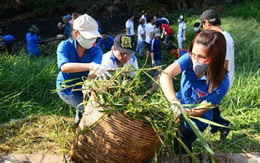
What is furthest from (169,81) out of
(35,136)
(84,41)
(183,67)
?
(35,136)

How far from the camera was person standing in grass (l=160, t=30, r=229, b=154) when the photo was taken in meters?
2.22

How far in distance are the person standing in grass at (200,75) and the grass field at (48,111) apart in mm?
553

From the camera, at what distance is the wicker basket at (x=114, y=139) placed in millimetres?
1956

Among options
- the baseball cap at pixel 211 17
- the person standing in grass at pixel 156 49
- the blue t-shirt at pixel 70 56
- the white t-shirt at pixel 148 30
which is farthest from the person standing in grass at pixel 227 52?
the white t-shirt at pixel 148 30

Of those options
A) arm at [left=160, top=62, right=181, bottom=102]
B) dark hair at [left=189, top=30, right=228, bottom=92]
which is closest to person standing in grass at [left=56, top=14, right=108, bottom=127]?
arm at [left=160, top=62, right=181, bottom=102]

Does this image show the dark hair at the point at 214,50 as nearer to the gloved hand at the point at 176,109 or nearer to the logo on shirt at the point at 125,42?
the gloved hand at the point at 176,109

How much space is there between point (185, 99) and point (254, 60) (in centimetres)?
452

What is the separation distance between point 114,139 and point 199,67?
79 cm

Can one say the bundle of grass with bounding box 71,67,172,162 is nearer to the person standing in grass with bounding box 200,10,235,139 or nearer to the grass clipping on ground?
the grass clipping on ground

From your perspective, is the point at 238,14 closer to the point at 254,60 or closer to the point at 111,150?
the point at 254,60

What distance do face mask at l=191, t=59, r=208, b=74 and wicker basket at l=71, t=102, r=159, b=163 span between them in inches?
23.4

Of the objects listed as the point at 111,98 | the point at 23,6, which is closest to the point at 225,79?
the point at 111,98

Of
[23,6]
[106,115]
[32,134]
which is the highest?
[23,6]

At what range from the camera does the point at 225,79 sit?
7.88ft
